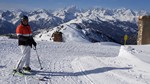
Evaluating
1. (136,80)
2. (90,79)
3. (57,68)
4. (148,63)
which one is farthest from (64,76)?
(148,63)

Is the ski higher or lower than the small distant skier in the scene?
lower

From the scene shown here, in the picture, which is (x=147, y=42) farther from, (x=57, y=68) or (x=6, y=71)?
(x=6, y=71)

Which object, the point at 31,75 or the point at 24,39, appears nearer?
the point at 31,75

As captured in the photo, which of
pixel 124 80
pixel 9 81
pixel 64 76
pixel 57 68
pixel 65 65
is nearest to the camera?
pixel 9 81

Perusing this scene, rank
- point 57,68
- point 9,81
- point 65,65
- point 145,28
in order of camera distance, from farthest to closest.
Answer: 1. point 145,28
2. point 65,65
3. point 57,68
4. point 9,81

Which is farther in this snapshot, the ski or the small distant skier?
the small distant skier

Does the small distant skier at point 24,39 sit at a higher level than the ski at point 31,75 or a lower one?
higher

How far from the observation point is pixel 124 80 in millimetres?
10875

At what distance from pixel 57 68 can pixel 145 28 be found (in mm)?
13735

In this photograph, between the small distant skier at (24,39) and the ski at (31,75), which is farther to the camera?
the small distant skier at (24,39)

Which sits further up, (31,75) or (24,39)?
(24,39)

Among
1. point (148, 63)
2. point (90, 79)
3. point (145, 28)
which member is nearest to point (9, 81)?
point (90, 79)

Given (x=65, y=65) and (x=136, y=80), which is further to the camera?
(x=65, y=65)

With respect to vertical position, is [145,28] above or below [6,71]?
above
